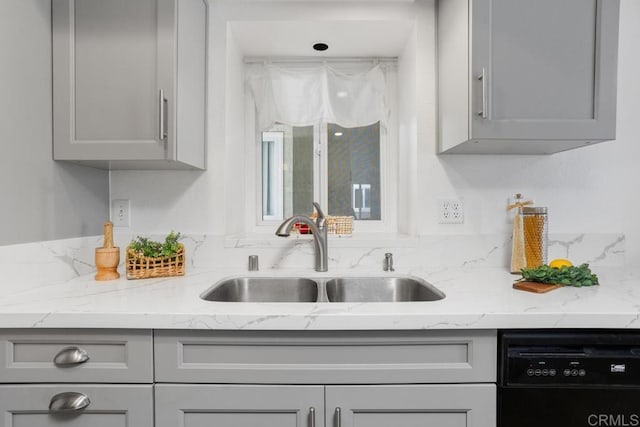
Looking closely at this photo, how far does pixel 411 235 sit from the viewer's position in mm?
1654

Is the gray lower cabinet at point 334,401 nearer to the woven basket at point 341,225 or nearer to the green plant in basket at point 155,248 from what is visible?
the green plant in basket at point 155,248

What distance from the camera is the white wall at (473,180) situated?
5.17ft

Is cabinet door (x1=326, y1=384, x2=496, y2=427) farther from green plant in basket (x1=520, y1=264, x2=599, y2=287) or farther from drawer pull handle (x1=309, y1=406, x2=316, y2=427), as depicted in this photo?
green plant in basket (x1=520, y1=264, x2=599, y2=287)

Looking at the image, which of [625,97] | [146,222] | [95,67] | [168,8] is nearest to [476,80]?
[625,97]

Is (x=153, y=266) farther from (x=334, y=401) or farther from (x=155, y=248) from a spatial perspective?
(x=334, y=401)

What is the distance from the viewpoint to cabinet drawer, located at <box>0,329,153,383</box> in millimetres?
948

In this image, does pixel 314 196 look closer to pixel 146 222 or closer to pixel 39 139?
pixel 146 222

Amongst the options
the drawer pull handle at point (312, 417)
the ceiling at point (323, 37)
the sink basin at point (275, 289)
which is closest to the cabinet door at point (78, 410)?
the drawer pull handle at point (312, 417)

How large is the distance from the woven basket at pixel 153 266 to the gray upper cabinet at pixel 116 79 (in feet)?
1.27

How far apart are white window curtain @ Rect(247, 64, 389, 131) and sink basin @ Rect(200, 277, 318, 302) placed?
85 cm

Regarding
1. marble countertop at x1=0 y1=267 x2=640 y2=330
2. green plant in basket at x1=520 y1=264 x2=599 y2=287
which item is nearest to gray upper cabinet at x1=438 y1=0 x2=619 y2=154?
green plant in basket at x1=520 y1=264 x2=599 y2=287

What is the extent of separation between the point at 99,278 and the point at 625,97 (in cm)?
240

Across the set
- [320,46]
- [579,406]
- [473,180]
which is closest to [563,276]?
[579,406]

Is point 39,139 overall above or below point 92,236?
above
